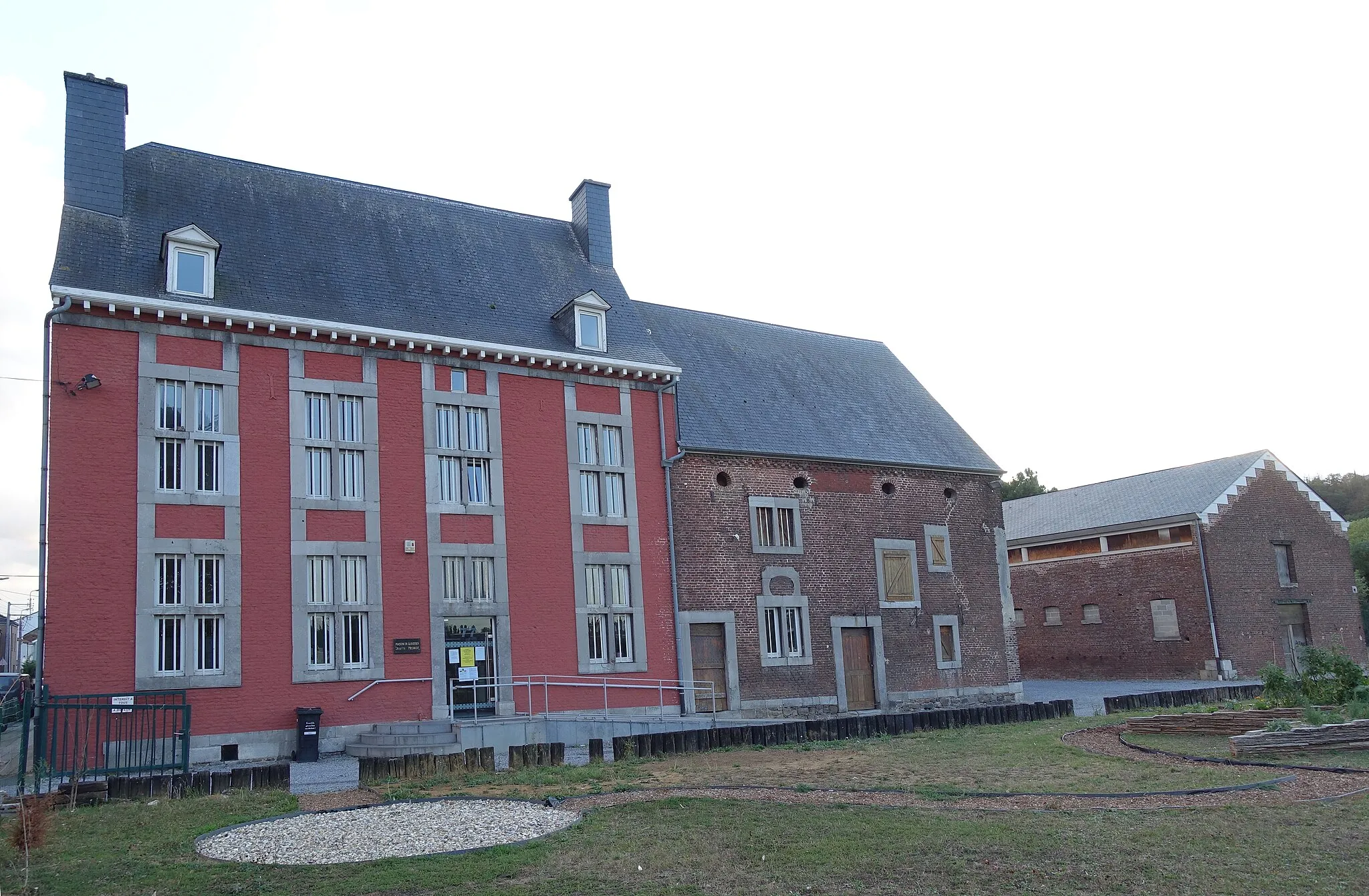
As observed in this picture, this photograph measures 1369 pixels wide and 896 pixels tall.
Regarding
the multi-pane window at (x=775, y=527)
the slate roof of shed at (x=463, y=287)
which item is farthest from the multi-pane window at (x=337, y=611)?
the multi-pane window at (x=775, y=527)

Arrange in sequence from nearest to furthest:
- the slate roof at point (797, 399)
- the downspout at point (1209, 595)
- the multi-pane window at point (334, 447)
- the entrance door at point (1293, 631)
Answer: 1. the multi-pane window at point (334, 447)
2. the slate roof at point (797, 399)
3. the downspout at point (1209, 595)
4. the entrance door at point (1293, 631)

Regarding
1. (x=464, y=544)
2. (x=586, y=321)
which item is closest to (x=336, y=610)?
(x=464, y=544)

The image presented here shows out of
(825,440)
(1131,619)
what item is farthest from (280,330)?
(1131,619)

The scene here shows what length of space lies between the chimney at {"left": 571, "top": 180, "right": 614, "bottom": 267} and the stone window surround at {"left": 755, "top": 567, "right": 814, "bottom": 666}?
8707mm

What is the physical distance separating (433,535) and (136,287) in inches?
263

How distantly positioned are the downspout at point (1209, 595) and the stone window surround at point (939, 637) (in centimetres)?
1000

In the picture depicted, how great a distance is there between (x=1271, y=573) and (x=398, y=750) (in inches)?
1126

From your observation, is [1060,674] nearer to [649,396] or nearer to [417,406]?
[649,396]

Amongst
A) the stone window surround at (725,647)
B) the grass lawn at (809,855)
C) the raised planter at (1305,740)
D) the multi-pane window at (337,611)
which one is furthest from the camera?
the stone window surround at (725,647)

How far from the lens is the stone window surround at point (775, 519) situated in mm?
23266

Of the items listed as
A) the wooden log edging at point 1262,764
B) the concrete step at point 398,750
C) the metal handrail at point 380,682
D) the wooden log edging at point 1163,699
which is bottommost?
the wooden log edging at point 1163,699

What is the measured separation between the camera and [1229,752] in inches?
537

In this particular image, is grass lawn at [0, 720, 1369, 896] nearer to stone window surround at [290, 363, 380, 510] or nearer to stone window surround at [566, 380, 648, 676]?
stone window surround at [290, 363, 380, 510]

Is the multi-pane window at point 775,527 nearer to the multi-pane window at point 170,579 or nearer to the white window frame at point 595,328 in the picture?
the white window frame at point 595,328
